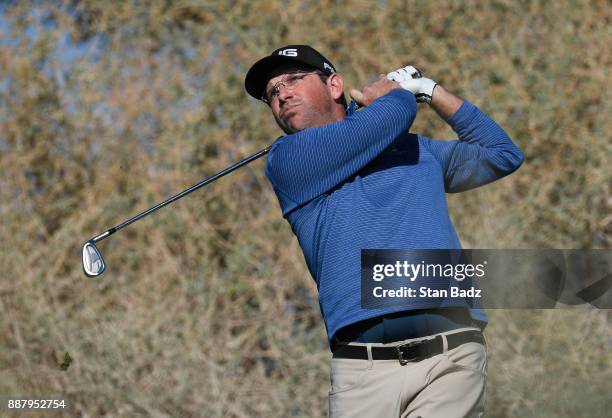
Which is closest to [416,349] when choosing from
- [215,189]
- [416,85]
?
[416,85]

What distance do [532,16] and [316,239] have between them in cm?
519

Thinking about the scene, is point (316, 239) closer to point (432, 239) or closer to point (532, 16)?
point (432, 239)

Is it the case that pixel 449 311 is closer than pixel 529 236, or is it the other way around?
pixel 449 311

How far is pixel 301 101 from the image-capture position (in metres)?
3.77

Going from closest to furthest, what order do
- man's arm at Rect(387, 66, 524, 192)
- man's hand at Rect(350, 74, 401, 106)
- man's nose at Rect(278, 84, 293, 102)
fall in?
man's hand at Rect(350, 74, 401, 106) → man's arm at Rect(387, 66, 524, 192) → man's nose at Rect(278, 84, 293, 102)

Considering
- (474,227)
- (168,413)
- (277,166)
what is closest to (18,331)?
(168,413)

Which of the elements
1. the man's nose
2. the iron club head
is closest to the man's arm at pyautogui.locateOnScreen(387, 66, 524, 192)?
the man's nose

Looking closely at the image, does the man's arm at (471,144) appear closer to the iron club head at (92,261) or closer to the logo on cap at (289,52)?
the logo on cap at (289,52)

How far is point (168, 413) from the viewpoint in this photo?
21.9 feet

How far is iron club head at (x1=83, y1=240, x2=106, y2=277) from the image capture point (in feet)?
14.8

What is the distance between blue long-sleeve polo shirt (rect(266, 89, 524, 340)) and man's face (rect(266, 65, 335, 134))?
0.29 metres

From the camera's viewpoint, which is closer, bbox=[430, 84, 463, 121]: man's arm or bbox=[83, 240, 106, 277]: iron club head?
bbox=[430, 84, 463, 121]: man's arm

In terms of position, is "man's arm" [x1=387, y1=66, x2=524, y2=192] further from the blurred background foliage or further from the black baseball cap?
the blurred background foliage

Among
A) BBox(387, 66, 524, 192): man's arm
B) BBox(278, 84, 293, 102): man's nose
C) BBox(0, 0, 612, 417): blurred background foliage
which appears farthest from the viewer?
BBox(0, 0, 612, 417): blurred background foliage
